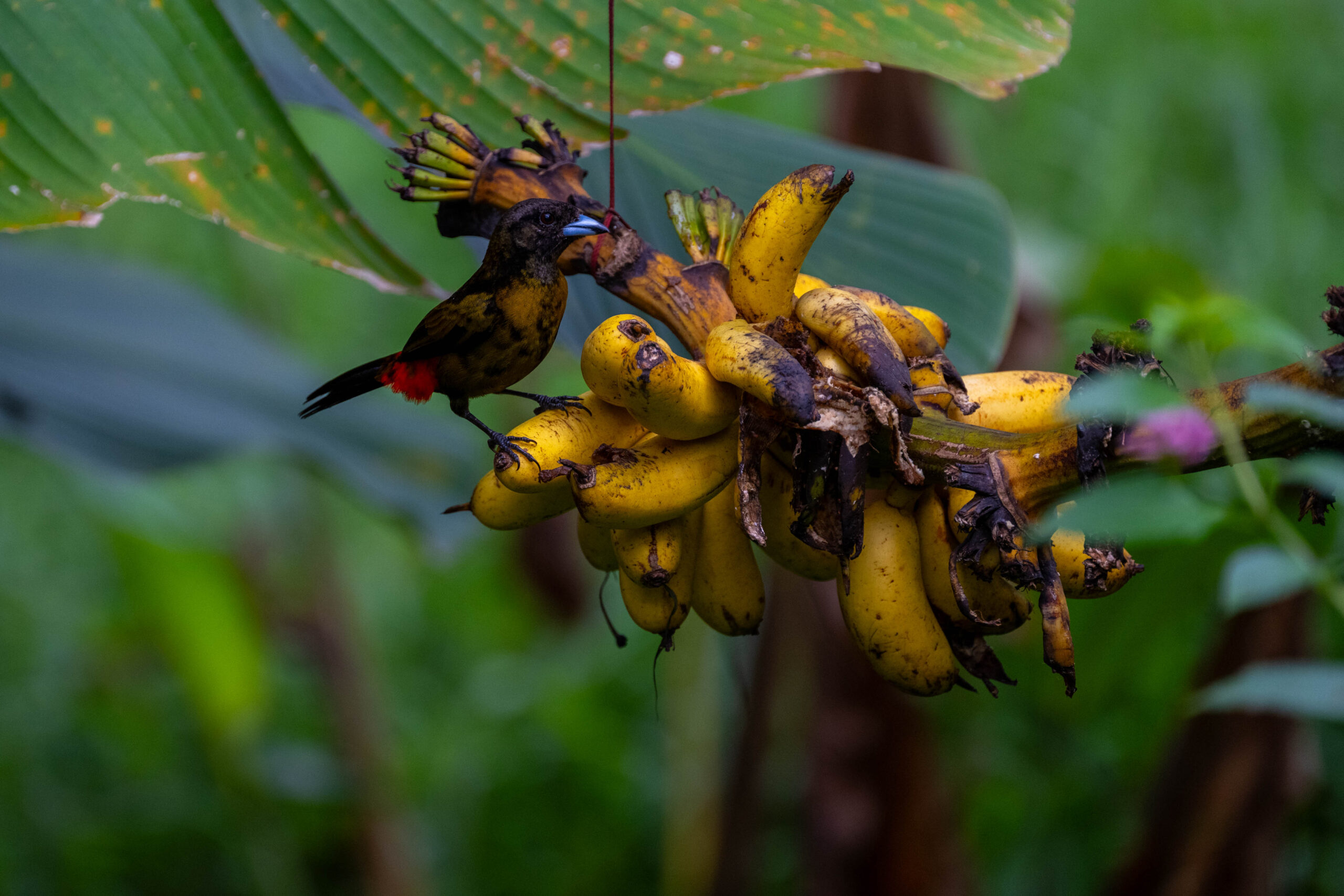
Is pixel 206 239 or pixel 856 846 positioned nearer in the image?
pixel 856 846

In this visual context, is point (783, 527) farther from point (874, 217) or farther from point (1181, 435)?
point (874, 217)

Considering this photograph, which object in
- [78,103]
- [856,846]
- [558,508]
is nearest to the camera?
[558,508]

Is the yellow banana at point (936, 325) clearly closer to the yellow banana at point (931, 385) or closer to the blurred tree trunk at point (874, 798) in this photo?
the yellow banana at point (931, 385)

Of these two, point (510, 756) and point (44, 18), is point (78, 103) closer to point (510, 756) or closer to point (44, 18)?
point (44, 18)

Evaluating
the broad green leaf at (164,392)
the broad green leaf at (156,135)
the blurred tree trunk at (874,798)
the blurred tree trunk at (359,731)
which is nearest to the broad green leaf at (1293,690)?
the broad green leaf at (156,135)

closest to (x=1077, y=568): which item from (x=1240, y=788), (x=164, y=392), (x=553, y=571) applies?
(x=1240, y=788)

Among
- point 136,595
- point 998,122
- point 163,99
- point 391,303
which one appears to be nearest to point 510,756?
point 136,595
